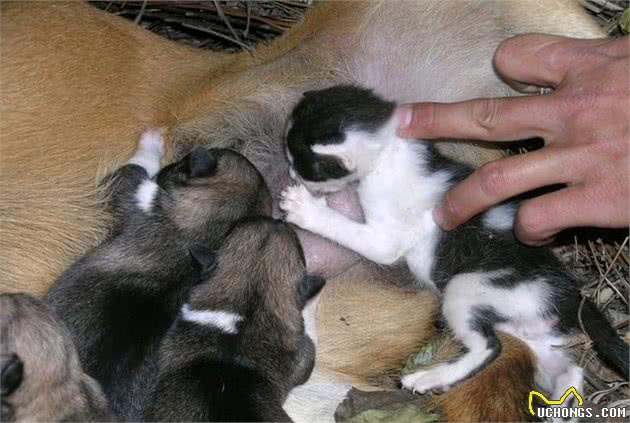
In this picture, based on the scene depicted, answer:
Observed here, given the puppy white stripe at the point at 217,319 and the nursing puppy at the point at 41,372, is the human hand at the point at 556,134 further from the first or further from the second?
the nursing puppy at the point at 41,372

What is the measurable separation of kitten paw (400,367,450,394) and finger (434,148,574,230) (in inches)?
21.7

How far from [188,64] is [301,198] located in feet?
2.58

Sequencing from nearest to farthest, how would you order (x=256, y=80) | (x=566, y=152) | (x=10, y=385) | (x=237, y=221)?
1. (x=10, y=385)
2. (x=566, y=152)
3. (x=237, y=221)
4. (x=256, y=80)

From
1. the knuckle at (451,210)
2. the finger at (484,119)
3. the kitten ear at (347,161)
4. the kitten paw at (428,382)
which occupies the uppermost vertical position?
the finger at (484,119)

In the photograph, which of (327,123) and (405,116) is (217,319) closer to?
(327,123)

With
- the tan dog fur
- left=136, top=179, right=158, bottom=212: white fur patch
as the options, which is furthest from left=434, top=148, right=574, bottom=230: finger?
left=136, top=179, right=158, bottom=212: white fur patch

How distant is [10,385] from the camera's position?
294 cm

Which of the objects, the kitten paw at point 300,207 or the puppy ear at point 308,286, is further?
the kitten paw at point 300,207

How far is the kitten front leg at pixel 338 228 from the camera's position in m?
3.69

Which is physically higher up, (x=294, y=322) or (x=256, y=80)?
(x=256, y=80)

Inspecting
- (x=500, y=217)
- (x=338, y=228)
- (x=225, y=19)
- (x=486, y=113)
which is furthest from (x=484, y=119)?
(x=225, y=19)

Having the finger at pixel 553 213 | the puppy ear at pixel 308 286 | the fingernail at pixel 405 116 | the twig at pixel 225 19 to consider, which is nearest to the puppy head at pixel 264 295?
the puppy ear at pixel 308 286

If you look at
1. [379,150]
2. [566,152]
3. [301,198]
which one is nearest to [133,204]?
[301,198]

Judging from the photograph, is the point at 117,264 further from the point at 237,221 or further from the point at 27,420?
the point at 27,420
